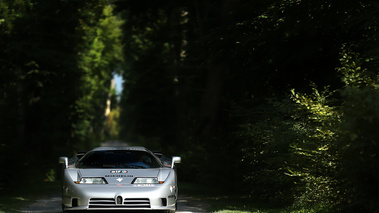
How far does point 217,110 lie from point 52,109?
12886mm

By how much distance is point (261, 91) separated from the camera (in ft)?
66.4

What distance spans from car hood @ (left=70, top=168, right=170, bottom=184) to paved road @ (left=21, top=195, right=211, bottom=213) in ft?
7.25

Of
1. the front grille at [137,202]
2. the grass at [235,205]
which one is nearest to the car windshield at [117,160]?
the front grille at [137,202]

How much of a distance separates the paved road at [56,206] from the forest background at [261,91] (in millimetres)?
1614

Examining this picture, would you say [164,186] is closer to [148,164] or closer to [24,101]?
[148,164]

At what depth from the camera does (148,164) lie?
1298 centimetres

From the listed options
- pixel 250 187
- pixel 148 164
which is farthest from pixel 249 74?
pixel 148 164

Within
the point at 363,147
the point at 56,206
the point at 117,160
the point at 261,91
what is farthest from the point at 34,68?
the point at 363,147

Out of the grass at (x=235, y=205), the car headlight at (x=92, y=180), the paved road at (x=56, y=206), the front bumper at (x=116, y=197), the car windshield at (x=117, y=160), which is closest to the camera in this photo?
the front bumper at (x=116, y=197)

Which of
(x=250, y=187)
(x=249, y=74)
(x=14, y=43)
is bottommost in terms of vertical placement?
(x=250, y=187)

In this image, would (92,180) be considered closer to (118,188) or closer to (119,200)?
(118,188)

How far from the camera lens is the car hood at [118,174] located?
11.4 meters

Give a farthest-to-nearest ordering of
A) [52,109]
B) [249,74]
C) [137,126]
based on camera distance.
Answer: [137,126] < [52,109] < [249,74]

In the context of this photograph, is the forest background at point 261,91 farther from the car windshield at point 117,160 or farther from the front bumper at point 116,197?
the front bumper at point 116,197
